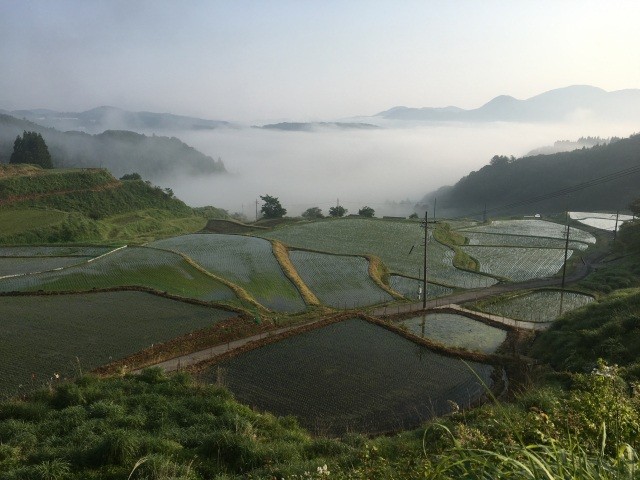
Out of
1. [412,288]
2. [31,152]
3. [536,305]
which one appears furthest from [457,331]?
[31,152]

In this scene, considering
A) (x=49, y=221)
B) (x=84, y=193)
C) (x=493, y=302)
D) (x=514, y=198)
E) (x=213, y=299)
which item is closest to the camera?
(x=213, y=299)

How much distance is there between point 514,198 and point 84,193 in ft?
382

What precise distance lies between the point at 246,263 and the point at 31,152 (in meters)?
75.9

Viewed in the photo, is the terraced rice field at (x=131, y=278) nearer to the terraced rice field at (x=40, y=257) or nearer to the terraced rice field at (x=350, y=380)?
the terraced rice field at (x=40, y=257)

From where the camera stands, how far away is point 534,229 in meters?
73.8

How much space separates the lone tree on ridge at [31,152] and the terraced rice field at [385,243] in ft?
203

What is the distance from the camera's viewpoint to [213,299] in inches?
1230

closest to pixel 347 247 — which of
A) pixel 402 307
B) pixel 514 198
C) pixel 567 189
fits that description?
pixel 402 307

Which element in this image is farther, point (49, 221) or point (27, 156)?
point (27, 156)

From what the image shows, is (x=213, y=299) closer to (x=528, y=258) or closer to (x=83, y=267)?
(x=83, y=267)

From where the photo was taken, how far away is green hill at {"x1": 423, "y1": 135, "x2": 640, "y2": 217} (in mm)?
113062

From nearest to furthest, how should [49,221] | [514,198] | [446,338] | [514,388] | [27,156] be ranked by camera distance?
1. [514,388]
2. [446,338]
3. [49,221]
4. [27,156]
5. [514,198]

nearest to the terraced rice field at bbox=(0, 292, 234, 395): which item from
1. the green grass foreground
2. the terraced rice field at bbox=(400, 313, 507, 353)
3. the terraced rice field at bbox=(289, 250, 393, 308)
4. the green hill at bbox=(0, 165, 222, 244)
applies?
the green grass foreground

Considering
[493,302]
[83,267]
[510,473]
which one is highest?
[510,473]
